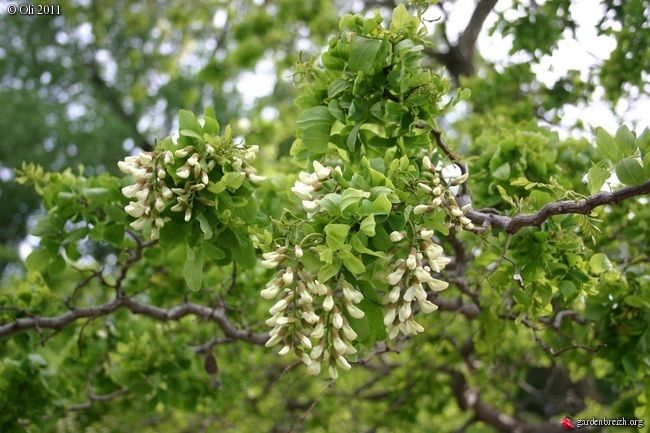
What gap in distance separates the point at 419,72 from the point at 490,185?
0.64 meters

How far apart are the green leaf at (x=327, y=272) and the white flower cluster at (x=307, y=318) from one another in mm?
36

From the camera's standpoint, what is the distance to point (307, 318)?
5.48 ft

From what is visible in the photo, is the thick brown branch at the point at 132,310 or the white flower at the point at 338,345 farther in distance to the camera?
the thick brown branch at the point at 132,310

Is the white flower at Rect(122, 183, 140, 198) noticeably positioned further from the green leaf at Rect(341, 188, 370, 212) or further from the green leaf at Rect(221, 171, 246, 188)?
the green leaf at Rect(341, 188, 370, 212)

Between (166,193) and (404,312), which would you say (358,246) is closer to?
(404,312)

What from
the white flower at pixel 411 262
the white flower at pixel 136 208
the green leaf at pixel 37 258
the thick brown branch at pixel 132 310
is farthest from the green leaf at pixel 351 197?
the green leaf at pixel 37 258

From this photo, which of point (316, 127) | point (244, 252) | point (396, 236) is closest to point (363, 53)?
point (316, 127)

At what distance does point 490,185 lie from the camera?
2.54 m

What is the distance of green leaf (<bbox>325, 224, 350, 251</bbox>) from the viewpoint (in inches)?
63.5

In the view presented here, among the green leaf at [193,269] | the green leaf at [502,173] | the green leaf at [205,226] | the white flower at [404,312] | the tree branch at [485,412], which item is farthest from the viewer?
the tree branch at [485,412]

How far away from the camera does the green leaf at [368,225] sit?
1615 mm

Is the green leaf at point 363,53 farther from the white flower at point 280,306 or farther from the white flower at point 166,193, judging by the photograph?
the white flower at point 280,306

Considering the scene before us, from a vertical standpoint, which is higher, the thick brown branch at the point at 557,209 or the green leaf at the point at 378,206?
the green leaf at the point at 378,206

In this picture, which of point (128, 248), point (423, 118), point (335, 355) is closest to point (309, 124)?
point (423, 118)
